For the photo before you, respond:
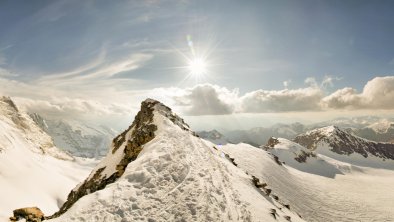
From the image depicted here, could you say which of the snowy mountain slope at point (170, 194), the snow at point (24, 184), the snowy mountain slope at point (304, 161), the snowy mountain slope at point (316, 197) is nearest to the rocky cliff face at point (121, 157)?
the snowy mountain slope at point (170, 194)

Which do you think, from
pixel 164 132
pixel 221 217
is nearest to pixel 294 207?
pixel 164 132

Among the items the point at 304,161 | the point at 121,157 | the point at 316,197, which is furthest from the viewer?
the point at 304,161

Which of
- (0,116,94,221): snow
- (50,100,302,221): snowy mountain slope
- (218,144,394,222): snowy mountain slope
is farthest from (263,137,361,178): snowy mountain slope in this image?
(50,100,302,221): snowy mountain slope

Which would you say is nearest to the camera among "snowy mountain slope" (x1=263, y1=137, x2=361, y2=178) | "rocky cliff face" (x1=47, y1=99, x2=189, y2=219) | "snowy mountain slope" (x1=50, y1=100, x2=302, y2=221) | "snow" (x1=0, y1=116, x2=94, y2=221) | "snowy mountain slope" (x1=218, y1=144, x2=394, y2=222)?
"snowy mountain slope" (x1=50, y1=100, x2=302, y2=221)

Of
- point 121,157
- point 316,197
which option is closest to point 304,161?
point 316,197

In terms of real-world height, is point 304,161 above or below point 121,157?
below

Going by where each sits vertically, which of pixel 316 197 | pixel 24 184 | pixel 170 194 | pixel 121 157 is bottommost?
pixel 316 197

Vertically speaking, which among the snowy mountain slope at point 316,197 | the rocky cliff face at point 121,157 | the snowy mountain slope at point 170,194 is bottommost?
the snowy mountain slope at point 316,197

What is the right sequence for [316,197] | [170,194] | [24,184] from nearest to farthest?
1. [170,194]
2. [316,197]
3. [24,184]

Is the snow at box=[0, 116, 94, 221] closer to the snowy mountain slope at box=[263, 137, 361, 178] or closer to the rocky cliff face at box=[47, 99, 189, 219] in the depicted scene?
the rocky cliff face at box=[47, 99, 189, 219]

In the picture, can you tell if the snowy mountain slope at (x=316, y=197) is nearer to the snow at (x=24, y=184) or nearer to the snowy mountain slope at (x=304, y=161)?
the snowy mountain slope at (x=304, y=161)

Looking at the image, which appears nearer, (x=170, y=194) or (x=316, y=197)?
(x=170, y=194)

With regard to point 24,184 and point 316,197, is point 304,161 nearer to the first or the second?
point 316,197

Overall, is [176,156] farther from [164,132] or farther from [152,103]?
[152,103]
